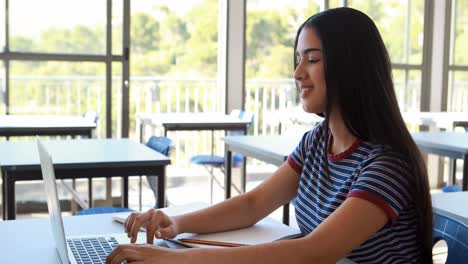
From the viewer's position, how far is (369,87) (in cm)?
128

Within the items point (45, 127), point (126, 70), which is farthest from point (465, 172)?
point (126, 70)

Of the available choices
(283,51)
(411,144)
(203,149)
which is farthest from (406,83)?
(411,144)

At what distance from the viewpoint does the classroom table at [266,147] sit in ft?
9.71

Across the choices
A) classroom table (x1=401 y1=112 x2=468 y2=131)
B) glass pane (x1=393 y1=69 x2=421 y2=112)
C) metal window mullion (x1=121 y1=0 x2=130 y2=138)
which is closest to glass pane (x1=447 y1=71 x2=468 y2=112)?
glass pane (x1=393 y1=69 x2=421 y2=112)

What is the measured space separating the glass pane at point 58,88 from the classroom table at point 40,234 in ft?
10.7

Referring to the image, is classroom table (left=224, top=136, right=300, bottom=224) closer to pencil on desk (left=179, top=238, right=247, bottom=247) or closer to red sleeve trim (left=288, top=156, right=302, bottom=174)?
red sleeve trim (left=288, top=156, right=302, bottom=174)

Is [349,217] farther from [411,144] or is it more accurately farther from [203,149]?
[203,149]

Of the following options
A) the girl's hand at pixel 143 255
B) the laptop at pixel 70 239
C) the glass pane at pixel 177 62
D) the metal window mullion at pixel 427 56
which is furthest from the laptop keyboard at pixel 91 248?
the metal window mullion at pixel 427 56

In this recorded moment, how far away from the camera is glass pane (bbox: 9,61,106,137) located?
472 centimetres

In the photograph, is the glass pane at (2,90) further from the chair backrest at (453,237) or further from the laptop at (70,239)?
the chair backrest at (453,237)

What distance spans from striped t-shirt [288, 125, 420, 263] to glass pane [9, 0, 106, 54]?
3.62m

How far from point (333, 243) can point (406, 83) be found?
17.1ft

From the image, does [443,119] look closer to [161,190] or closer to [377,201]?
[161,190]

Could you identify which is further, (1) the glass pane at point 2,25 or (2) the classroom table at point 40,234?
(1) the glass pane at point 2,25
